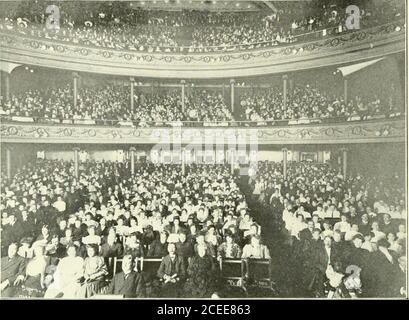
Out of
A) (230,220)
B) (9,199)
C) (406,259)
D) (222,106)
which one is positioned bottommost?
(406,259)

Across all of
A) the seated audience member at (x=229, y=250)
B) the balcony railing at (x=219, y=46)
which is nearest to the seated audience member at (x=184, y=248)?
the seated audience member at (x=229, y=250)

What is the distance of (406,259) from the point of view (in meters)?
5.56

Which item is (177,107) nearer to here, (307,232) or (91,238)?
(91,238)

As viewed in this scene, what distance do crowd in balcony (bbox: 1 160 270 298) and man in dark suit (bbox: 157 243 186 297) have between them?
A: 1 centimetres

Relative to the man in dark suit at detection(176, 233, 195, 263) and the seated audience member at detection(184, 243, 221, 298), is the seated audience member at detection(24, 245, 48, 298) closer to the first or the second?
the man in dark suit at detection(176, 233, 195, 263)

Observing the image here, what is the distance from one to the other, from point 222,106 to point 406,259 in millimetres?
3840

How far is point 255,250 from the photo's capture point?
6043 millimetres

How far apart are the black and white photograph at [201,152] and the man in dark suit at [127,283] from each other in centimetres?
3

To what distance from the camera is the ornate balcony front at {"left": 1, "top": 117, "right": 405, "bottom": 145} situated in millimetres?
6177

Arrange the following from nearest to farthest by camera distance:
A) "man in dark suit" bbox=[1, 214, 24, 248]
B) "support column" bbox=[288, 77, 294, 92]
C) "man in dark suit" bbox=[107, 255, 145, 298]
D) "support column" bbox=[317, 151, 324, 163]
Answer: "man in dark suit" bbox=[107, 255, 145, 298], "man in dark suit" bbox=[1, 214, 24, 248], "support column" bbox=[317, 151, 324, 163], "support column" bbox=[288, 77, 294, 92]

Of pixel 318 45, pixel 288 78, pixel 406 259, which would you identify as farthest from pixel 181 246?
pixel 318 45

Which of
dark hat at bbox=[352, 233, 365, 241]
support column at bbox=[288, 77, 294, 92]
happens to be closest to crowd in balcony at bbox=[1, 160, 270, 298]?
dark hat at bbox=[352, 233, 365, 241]

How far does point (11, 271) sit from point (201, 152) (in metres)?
3.30
